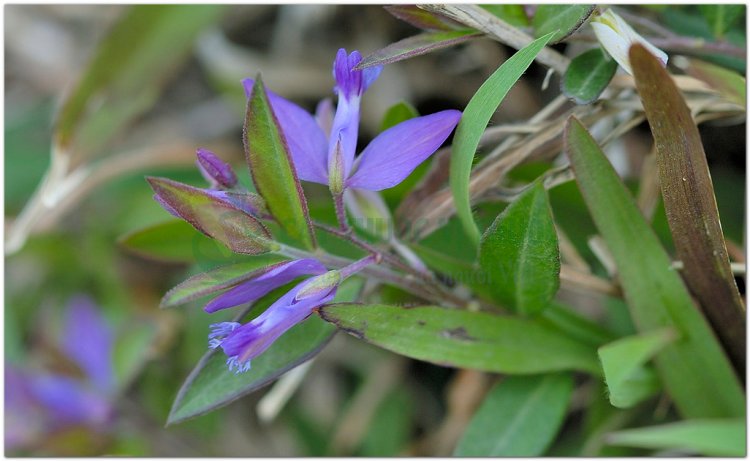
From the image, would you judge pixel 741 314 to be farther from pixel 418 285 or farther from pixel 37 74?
pixel 37 74

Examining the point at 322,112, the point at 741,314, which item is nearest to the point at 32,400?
the point at 322,112

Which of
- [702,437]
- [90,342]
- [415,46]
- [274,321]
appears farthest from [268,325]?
[90,342]

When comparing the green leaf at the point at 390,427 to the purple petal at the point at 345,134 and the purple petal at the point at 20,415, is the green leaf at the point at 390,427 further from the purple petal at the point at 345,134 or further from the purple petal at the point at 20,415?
the purple petal at the point at 345,134

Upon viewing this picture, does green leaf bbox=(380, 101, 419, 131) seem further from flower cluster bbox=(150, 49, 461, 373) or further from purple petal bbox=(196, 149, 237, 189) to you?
purple petal bbox=(196, 149, 237, 189)

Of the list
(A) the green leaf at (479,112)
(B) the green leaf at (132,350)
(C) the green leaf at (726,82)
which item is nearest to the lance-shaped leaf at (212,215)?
(A) the green leaf at (479,112)

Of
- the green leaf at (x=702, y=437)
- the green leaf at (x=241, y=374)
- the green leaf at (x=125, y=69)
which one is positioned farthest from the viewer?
the green leaf at (x=125, y=69)
